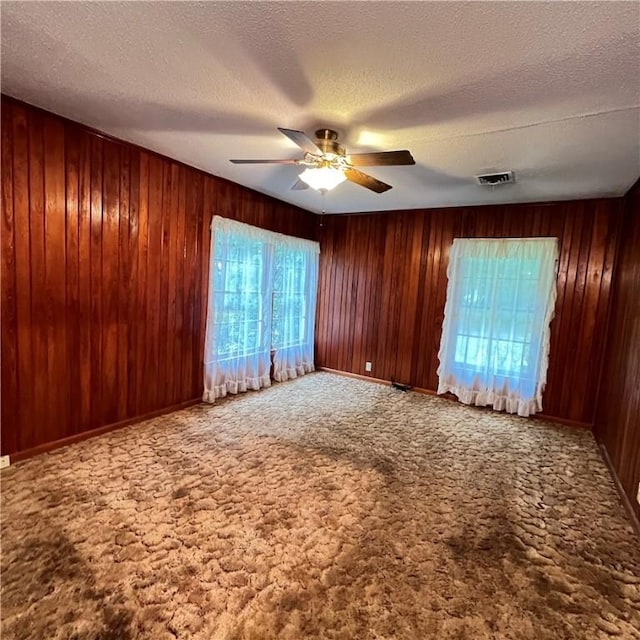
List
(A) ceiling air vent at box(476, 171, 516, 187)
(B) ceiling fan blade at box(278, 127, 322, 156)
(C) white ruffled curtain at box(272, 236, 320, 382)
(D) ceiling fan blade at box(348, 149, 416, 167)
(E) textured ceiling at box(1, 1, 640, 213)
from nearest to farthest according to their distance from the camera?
(E) textured ceiling at box(1, 1, 640, 213), (B) ceiling fan blade at box(278, 127, 322, 156), (D) ceiling fan blade at box(348, 149, 416, 167), (A) ceiling air vent at box(476, 171, 516, 187), (C) white ruffled curtain at box(272, 236, 320, 382)

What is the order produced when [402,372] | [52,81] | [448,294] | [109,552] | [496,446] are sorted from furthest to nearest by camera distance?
1. [402,372]
2. [448,294]
3. [496,446]
4. [52,81]
5. [109,552]

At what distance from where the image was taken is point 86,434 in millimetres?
2811

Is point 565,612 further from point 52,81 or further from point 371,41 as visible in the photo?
point 52,81

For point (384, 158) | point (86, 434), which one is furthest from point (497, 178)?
point (86, 434)

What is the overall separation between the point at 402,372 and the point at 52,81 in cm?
433

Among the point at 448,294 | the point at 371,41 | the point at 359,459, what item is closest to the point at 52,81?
the point at 371,41

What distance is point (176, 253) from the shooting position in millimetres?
3348

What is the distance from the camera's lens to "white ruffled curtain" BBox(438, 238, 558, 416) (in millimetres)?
3814

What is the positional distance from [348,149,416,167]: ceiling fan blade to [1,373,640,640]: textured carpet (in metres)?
2.10

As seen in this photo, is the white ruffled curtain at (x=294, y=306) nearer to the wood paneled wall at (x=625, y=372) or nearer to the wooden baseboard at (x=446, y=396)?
the wooden baseboard at (x=446, y=396)

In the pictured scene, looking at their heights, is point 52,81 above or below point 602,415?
above

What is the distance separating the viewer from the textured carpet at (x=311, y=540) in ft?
4.70

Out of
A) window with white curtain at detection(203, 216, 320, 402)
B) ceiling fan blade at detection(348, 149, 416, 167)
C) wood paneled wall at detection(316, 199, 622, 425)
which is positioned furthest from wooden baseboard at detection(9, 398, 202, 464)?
ceiling fan blade at detection(348, 149, 416, 167)

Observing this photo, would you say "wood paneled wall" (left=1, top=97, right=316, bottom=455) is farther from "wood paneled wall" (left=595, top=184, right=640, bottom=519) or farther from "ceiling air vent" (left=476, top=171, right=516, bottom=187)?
"wood paneled wall" (left=595, top=184, right=640, bottom=519)
